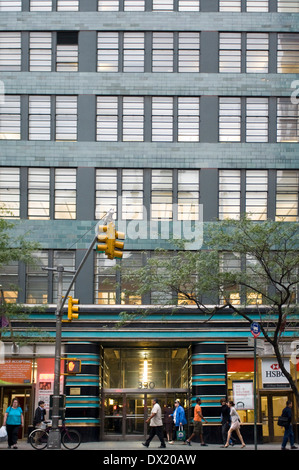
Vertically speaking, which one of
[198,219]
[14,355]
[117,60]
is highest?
[117,60]

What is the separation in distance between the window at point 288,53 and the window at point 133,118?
268 inches

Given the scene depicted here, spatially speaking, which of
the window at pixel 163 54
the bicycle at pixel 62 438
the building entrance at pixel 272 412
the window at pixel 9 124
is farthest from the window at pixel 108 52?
the bicycle at pixel 62 438

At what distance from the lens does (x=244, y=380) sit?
29797mm

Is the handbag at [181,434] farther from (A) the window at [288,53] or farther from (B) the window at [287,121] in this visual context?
(A) the window at [288,53]

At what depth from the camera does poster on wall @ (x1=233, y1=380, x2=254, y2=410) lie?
29.6 metres

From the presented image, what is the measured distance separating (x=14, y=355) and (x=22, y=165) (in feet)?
28.2

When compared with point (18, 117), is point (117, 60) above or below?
above

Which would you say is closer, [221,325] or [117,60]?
[221,325]

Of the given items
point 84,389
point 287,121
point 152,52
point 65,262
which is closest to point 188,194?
point 287,121

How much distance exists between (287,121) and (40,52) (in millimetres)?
12129

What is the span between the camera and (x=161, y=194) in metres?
31.6
